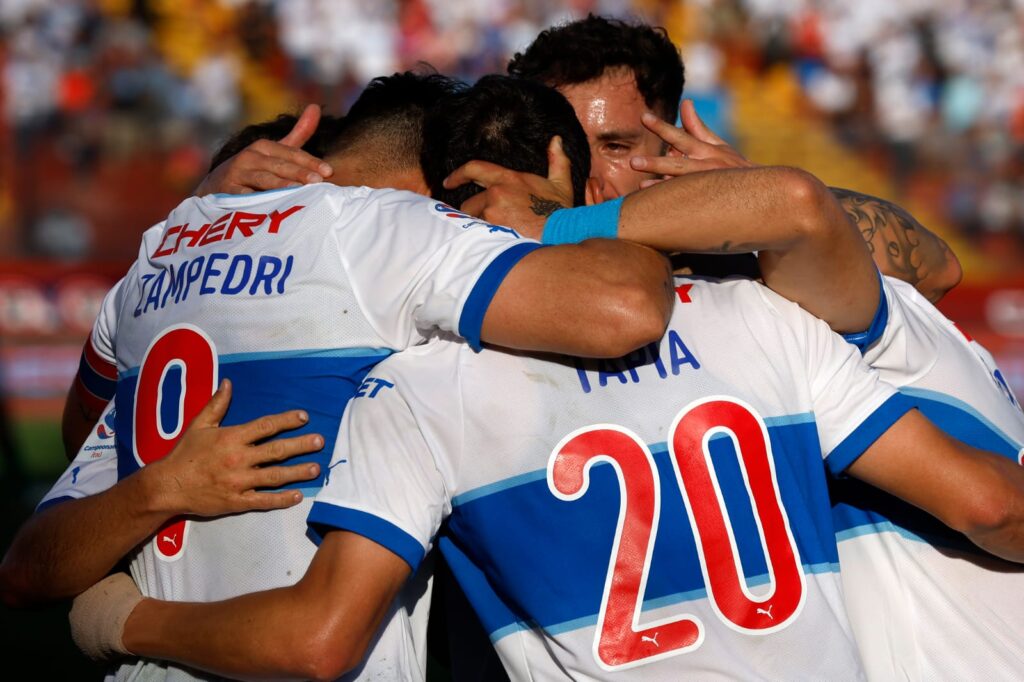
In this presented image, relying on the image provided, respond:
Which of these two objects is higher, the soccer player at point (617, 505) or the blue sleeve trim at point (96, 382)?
the soccer player at point (617, 505)

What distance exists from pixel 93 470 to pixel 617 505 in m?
1.43

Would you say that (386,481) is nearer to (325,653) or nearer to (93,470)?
(325,653)

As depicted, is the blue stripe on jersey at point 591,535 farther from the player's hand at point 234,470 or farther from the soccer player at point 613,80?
the soccer player at point 613,80

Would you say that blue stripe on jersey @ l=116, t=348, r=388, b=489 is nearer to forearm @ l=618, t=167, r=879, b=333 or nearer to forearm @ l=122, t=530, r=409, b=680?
forearm @ l=122, t=530, r=409, b=680

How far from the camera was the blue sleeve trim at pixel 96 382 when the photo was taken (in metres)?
3.10

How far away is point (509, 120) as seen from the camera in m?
2.71

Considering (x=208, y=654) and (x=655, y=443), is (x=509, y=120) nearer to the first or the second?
(x=655, y=443)

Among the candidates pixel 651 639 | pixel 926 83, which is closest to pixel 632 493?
pixel 651 639

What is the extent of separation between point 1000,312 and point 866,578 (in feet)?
36.3

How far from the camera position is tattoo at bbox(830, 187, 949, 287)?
299 cm

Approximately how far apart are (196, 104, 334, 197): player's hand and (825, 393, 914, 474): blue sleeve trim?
1.39 metres

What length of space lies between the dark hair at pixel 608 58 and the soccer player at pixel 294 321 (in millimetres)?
1983

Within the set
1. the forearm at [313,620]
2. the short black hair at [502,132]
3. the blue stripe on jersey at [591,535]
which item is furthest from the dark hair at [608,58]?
the forearm at [313,620]

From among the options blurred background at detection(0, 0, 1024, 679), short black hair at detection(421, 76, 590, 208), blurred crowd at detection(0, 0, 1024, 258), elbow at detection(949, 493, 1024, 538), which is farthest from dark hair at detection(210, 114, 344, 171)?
blurred crowd at detection(0, 0, 1024, 258)
